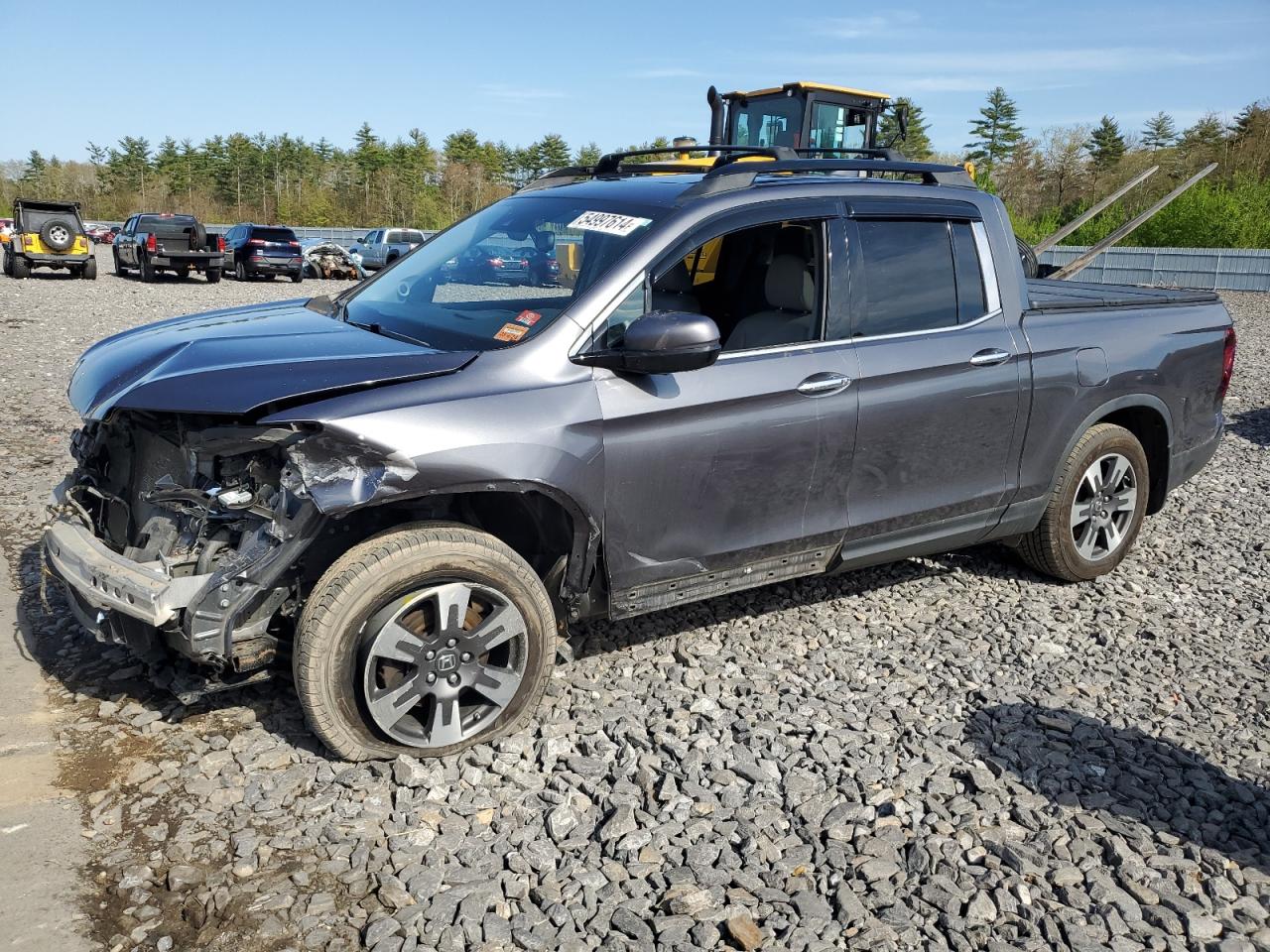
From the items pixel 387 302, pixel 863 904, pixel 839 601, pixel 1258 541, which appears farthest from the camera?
pixel 1258 541

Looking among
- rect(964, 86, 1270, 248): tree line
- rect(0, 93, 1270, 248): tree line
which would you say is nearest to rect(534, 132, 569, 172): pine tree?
rect(0, 93, 1270, 248): tree line

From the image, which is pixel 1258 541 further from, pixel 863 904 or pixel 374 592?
pixel 374 592

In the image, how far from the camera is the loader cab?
1445 centimetres

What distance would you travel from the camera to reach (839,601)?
16.8 ft

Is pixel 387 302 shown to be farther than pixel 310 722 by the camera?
Yes

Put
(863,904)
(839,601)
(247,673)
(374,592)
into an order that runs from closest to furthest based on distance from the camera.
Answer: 1. (863,904)
2. (374,592)
3. (247,673)
4. (839,601)

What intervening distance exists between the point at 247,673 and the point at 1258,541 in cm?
586

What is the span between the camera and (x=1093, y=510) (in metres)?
5.31

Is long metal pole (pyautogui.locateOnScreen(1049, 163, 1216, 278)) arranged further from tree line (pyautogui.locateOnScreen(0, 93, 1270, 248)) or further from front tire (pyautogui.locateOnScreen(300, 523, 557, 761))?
tree line (pyautogui.locateOnScreen(0, 93, 1270, 248))

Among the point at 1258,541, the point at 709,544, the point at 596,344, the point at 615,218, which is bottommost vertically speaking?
the point at 1258,541

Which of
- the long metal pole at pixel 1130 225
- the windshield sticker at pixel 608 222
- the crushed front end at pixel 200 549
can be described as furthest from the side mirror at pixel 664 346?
the long metal pole at pixel 1130 225

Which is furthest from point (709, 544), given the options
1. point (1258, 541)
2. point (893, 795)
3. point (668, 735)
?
point (1258, 541)

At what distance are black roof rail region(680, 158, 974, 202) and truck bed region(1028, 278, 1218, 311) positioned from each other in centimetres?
71

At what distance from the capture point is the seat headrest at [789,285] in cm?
422
